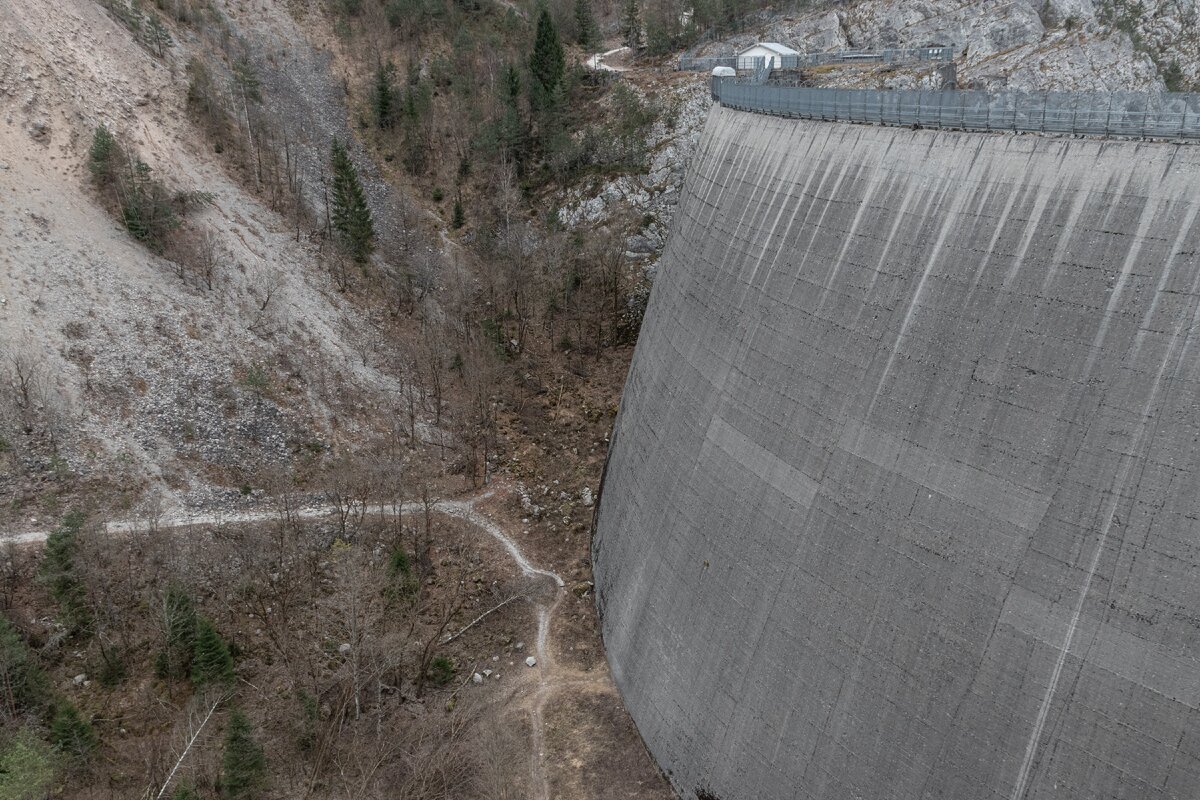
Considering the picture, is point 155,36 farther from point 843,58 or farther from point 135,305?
point 843,58

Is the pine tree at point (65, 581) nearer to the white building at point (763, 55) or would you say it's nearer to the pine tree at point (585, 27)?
the white building at point (763, 55)

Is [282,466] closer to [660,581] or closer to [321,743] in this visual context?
[321,743]

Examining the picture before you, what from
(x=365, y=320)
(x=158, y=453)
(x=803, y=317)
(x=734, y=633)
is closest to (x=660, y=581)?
(x=734, y=633)

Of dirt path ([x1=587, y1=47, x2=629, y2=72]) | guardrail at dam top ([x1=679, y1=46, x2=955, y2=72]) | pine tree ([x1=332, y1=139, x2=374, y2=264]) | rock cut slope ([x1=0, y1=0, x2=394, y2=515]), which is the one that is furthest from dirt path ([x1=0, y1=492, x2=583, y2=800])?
dirt path ([x1=587, y1=47, x2=629, y2=72])

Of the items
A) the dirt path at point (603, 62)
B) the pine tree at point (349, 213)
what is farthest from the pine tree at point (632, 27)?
the pine tree at point (349, 213)

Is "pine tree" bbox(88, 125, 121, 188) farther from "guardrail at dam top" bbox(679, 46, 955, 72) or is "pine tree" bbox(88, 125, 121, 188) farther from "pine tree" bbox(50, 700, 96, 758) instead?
"guardrail at dam top" bbox(679, 46, 955, 72)

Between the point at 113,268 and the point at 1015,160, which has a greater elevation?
the point at 1015,160

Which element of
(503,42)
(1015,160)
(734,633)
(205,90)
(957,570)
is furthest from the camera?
(503,42)
